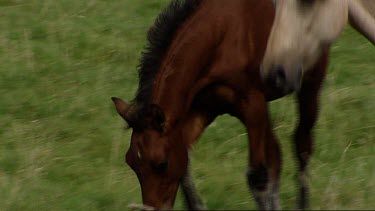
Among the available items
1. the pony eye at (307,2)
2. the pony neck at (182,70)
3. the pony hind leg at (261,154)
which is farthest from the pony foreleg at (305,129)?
the pony eye at (307,2)

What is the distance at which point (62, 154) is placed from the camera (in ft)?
24.1

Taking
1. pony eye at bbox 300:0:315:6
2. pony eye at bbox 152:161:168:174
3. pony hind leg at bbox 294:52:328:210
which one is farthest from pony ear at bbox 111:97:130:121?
pony hind leg at bbox 294:52:328:210

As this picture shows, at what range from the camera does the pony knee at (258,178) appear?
18.6ft

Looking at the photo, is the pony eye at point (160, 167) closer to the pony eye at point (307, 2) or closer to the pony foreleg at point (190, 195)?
the pony foreleg at point (190, 195)

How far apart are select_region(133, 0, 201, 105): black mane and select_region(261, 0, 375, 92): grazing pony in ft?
2.05

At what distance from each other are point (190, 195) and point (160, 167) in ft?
2.65

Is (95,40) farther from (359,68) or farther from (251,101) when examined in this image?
(251,101)

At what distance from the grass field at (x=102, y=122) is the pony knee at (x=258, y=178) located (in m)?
0.35

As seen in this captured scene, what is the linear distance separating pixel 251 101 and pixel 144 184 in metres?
A: 0.81

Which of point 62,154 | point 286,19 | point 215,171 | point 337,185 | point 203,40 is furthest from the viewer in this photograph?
point 62,154

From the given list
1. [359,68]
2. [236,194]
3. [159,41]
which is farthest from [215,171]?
[359,68]

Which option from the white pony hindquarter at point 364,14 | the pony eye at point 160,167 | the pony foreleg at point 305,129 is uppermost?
the white pony hindquarter at point 364,14

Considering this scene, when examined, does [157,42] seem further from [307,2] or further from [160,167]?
[307,2]

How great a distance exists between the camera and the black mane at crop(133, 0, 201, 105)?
549 cm
